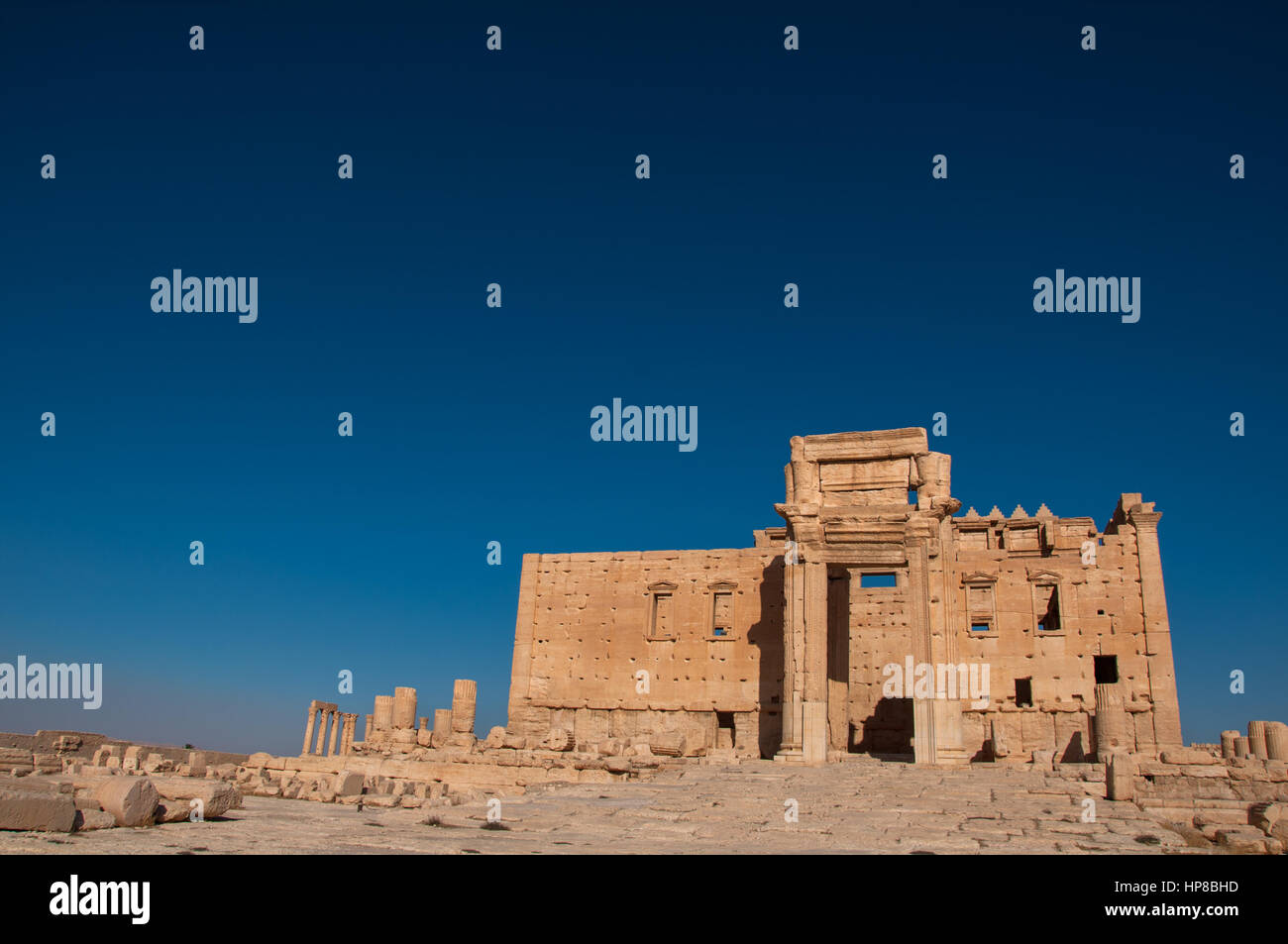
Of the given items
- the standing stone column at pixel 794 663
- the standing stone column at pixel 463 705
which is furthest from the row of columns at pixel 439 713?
the standing stone column at pixel 794 663

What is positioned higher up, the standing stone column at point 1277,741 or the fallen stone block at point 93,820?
the fallen stone block at point 93,820

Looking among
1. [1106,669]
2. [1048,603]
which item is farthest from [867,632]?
[1106,669]

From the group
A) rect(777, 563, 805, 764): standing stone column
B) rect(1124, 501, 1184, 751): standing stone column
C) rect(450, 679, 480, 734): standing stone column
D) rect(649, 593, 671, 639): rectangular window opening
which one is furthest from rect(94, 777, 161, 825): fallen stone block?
rect(1124, 501, 1184, 751): standing stone column

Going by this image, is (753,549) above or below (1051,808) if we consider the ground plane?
above

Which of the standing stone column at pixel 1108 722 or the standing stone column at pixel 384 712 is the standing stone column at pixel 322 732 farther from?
the standing stone column at pixel 1108 722

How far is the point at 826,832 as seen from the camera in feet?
43.4

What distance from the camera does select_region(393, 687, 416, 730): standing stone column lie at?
106 feet

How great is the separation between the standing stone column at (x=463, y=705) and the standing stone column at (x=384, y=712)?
264cm

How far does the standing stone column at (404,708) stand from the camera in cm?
3231

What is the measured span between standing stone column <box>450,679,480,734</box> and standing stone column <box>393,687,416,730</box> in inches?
65.1

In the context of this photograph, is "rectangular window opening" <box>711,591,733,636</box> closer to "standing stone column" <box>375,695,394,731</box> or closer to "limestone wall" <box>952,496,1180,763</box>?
"limestone wall" <box>952,496,1180,763</box>
